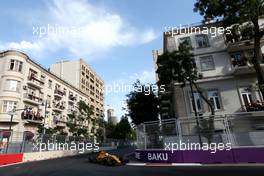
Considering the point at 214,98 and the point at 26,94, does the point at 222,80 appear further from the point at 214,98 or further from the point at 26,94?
the point at 26,94

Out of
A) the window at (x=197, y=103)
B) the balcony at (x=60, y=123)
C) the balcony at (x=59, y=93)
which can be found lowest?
the window at (x=197, y=103)

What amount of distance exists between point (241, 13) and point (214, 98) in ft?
32.4

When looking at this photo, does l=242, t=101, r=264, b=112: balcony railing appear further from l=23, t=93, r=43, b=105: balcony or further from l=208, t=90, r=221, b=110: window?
l=23, t=93, r=43, b=105: balcony

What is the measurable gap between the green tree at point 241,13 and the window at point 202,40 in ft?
26.2

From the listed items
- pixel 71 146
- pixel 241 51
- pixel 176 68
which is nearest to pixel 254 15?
pixel 176 68

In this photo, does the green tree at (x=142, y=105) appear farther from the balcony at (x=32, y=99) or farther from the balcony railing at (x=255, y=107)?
the balcony at (x=32, y=99)

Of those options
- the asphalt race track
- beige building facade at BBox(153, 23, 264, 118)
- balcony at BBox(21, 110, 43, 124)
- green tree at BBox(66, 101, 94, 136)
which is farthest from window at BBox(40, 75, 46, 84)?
the asphalt race track

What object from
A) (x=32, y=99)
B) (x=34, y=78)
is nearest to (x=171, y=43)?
(x=34, y=78)

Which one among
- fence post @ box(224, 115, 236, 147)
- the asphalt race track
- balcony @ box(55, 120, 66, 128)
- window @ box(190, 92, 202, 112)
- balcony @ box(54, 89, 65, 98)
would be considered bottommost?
the asphalt race track

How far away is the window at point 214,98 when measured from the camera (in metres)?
21.8

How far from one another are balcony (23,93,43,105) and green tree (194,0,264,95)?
2766 centimetres

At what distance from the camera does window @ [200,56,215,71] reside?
75.8 feet

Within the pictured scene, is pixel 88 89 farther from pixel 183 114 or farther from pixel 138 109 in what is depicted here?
pixel 183 114

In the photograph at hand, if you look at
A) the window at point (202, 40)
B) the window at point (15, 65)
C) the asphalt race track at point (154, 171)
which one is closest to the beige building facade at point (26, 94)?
the window at point (15, 65)
